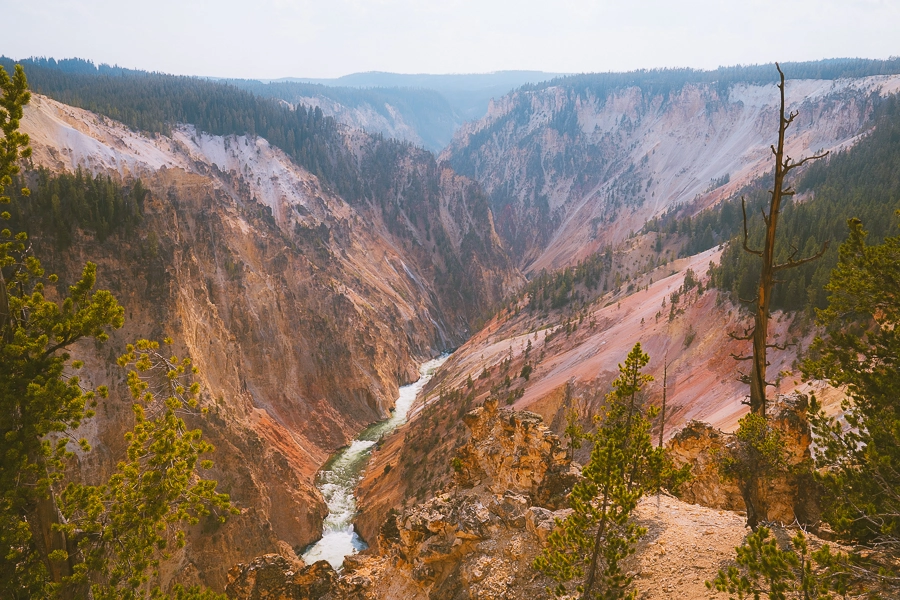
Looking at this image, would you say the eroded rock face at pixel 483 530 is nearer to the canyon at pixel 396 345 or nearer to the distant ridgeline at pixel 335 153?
the canyon at pixel 396 345

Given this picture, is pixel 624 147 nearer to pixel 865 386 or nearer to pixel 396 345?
pixel 396 345

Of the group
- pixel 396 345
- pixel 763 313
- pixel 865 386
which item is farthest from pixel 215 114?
pixel 865 386

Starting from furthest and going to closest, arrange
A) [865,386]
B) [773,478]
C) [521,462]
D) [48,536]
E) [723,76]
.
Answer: [723,76] < [521,462] < [773,478] < [865,386] < [48,536]

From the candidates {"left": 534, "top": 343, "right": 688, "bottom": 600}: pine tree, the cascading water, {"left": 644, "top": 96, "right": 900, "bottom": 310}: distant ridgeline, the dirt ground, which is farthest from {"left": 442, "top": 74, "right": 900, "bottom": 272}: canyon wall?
{"left": 534, "top": 343, "right": 688, "bottom": 600}: pine tree

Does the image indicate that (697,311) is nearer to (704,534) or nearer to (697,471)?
(697,471)

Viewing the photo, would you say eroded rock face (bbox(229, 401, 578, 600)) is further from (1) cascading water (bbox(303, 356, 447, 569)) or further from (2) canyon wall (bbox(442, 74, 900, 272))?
(2) canyon wall (bbox(442, 74, 900, 272))

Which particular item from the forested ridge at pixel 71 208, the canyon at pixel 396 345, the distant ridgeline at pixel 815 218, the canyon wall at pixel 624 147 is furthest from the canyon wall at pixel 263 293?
the canyon wall at pixel 624 147
